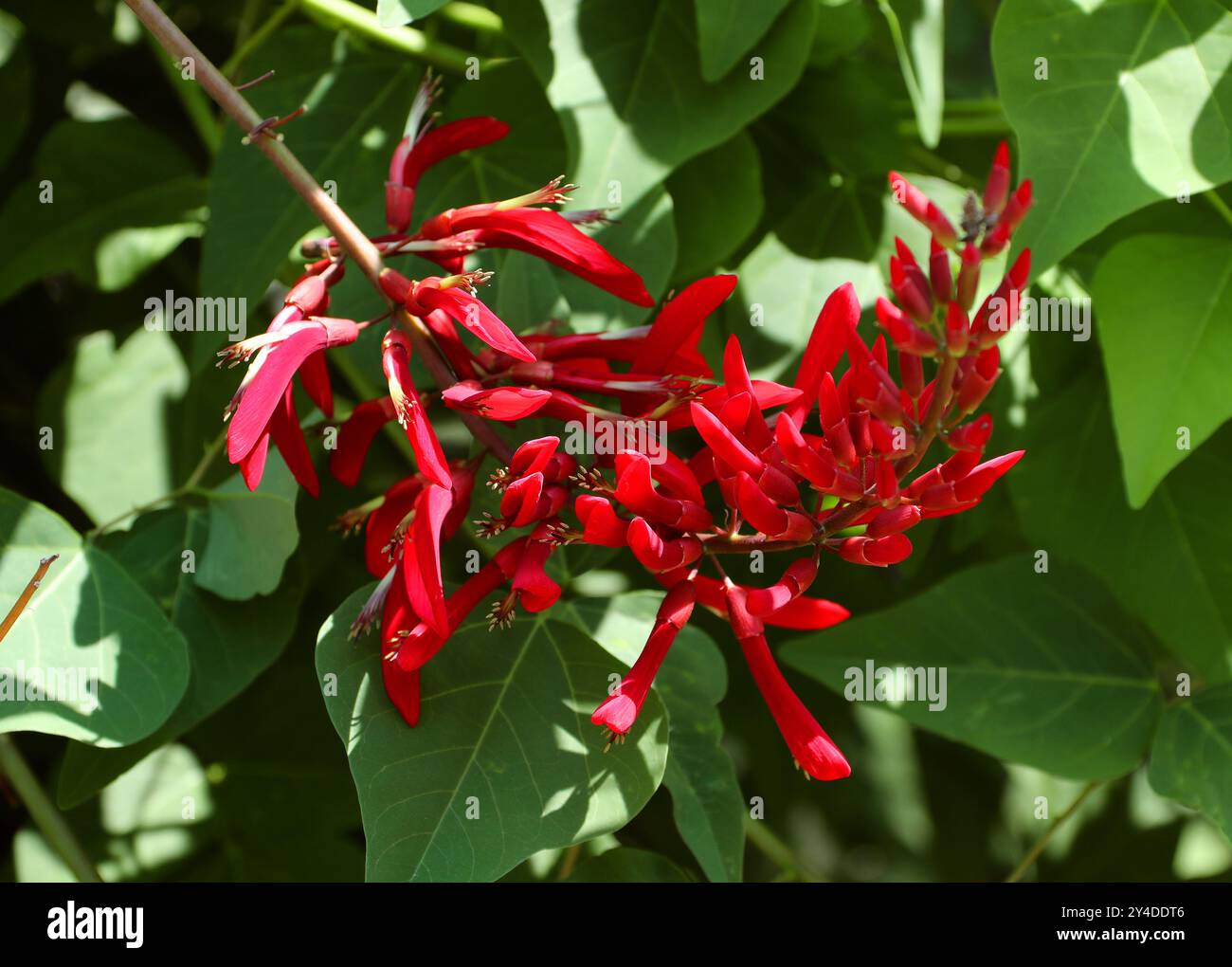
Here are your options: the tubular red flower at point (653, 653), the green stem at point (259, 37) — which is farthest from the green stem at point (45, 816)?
the green stem at point (259, 37)

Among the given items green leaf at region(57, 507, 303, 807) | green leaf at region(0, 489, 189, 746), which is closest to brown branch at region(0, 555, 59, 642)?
green leaf at region(0, 489, 189, 746)

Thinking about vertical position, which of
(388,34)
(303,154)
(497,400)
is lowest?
(497,400)

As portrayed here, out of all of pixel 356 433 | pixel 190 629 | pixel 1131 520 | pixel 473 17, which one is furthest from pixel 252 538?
pixel 1131 520

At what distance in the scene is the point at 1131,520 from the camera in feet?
3.94

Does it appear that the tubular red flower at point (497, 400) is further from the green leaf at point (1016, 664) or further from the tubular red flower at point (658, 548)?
the green leaf at point (1016, 664)

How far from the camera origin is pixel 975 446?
65cm

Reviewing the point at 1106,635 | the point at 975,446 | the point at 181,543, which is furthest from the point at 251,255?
the point at 1106,635

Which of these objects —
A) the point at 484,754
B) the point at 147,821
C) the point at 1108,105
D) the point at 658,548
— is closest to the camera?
the point at 658,548

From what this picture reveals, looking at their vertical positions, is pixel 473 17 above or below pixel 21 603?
above

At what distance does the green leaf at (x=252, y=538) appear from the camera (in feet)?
3.27

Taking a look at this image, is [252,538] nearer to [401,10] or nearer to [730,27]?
[401,10]

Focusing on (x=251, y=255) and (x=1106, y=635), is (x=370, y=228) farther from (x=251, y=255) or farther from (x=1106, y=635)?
(x=1106, y=635)

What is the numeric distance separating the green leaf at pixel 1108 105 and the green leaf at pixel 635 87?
18 cm

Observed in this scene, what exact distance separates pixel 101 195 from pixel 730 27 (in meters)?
0.71
